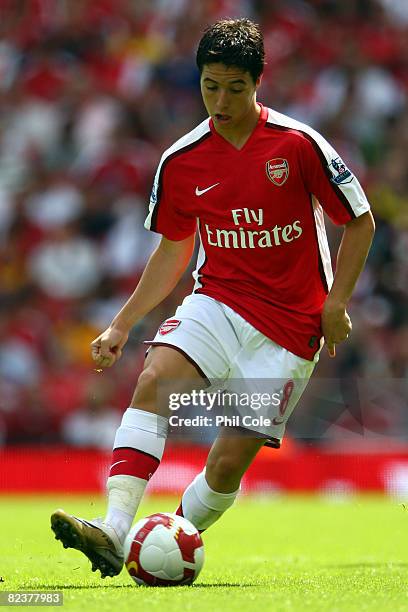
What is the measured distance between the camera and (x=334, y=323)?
479 centimetres

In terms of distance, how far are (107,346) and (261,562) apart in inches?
59.7

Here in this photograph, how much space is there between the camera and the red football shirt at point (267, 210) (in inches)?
188

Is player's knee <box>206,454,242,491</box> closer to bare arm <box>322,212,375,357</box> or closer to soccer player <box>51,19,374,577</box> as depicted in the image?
soccer player <box>51,19,374,577</box>

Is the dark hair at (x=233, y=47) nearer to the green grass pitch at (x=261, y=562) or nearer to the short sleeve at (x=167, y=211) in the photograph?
the short sleeve at (x=167, y=211)

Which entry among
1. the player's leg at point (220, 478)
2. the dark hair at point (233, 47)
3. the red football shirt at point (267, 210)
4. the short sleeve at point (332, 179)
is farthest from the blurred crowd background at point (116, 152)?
the dark hair at point (233, 47)

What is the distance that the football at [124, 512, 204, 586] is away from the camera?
425cm

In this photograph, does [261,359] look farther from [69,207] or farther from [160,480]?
[69,207]

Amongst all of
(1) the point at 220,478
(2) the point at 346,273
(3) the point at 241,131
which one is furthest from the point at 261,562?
(3) the point at 241,131

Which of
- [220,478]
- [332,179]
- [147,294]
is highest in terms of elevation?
[332,179]

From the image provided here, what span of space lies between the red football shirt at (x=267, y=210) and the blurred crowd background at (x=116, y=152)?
6.13m

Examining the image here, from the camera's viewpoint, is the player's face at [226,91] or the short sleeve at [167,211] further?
the short sleeve at [167,211]

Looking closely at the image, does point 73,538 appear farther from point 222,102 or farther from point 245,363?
point 222,102

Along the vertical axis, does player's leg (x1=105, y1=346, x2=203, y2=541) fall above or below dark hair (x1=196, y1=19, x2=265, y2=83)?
below

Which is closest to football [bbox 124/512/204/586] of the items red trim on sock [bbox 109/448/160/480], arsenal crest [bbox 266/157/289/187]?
red trim on sock [bbox 109/448/160/480]
